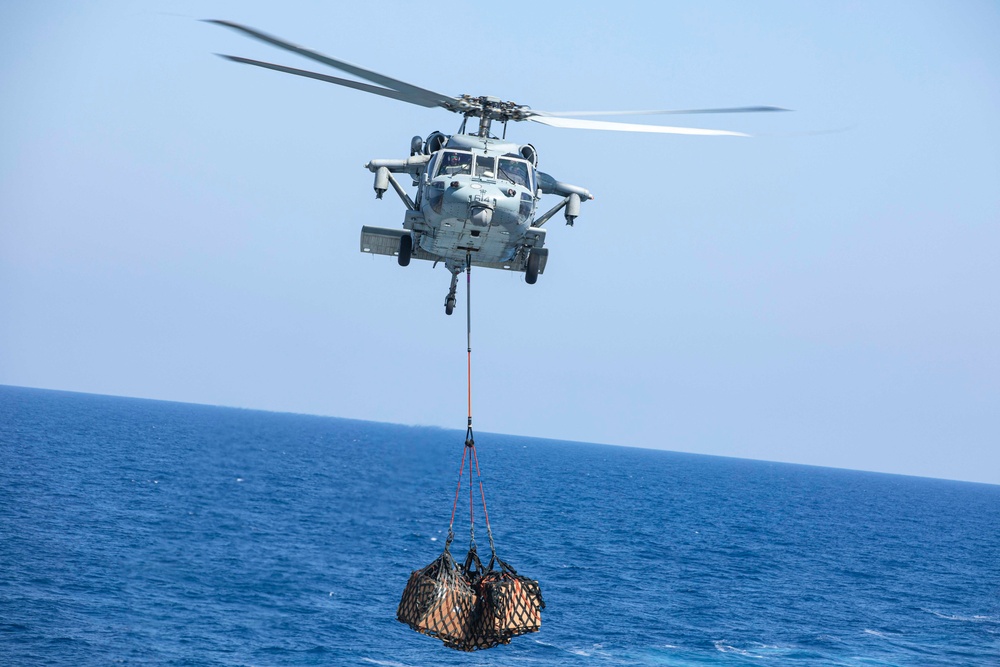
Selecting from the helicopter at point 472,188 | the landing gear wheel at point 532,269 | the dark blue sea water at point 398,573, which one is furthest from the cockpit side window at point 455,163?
the dark blue sea water at point 398,573

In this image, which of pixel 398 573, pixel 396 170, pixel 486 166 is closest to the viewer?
pixel 486 166

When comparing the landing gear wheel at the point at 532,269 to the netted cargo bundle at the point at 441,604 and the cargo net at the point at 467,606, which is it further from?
the netted cargo bundle at the point at 441,604

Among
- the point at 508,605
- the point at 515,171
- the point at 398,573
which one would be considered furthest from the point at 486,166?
the point at 398,573

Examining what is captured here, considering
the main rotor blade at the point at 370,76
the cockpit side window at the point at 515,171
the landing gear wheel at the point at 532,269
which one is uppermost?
the main rotor blade at the point at 370,76

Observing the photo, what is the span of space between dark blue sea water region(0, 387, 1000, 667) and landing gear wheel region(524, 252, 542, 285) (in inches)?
633

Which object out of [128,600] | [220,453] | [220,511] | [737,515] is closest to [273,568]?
[128,600]

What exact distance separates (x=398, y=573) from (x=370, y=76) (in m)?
68.4

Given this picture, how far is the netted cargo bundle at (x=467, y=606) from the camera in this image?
17.8m

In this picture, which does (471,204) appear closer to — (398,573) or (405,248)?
(405,248)

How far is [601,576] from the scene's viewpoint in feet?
275

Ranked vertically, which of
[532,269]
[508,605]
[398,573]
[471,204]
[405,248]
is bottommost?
[398,573]

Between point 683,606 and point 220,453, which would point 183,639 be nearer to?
point 683,606

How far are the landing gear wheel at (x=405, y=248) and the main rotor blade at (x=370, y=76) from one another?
347 centimetres

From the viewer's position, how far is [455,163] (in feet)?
67.8
